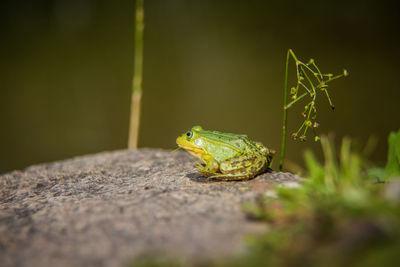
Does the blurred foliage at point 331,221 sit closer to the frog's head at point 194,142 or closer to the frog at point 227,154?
the frog at point 227,154

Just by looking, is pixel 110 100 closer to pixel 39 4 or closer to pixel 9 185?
pixel 39 4

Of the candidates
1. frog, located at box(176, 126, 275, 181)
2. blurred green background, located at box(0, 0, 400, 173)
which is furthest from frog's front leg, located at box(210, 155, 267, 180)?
blurred green background, located at box(0, 0, 400, 173)

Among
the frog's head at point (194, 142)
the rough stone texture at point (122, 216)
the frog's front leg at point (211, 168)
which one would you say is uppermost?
the frog's head at point (194, 142)

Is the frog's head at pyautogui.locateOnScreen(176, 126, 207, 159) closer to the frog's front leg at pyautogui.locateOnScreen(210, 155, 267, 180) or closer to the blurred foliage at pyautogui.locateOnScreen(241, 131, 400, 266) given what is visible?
the frog's front leg at pyautogui.locateOnScreen(210, 155, 267, 180)

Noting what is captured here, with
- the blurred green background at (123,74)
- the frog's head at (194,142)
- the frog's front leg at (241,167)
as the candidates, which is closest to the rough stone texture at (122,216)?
the frog's front leg at (241,167)

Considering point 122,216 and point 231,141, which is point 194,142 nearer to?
point 231,141

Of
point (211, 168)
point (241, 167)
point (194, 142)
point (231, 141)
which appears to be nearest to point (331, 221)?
point (241, 167)
